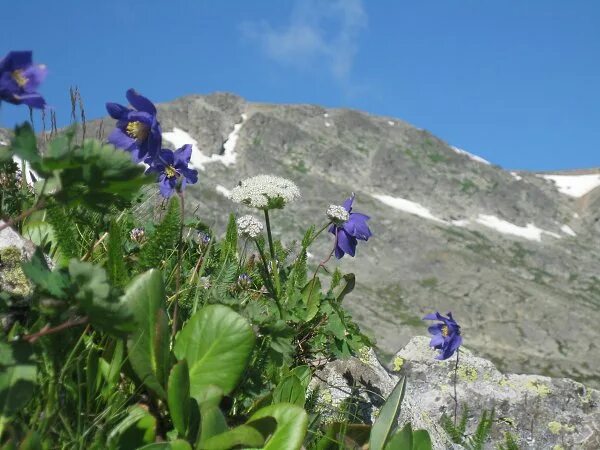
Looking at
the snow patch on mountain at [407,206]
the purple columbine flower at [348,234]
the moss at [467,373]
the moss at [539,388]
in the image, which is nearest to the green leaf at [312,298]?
the purple columbine flower at [348,234]

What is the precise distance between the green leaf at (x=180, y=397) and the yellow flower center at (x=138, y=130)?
0.94m

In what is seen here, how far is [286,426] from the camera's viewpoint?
1.88m

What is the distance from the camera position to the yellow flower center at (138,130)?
2.30m

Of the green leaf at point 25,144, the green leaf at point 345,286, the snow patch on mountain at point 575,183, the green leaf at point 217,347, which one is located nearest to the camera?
the green leaf at point 25,144

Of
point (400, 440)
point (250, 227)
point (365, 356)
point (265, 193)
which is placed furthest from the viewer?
point (365, 356)

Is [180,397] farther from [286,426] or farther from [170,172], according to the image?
[170,172]

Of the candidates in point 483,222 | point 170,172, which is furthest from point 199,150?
Result: point 170,172

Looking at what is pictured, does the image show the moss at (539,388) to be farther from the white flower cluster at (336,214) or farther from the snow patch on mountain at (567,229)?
the snow patch on mountain at (567,229)

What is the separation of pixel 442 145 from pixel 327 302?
11229cm

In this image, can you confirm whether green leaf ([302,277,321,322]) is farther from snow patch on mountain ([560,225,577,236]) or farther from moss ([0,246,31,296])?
snow patch on mountain ([560,225,577,236])

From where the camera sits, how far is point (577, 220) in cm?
9969

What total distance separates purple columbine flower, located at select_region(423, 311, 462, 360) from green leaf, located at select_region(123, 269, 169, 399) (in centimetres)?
453

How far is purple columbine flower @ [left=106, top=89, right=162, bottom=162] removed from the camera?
2215mm

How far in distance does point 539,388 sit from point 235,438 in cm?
588
